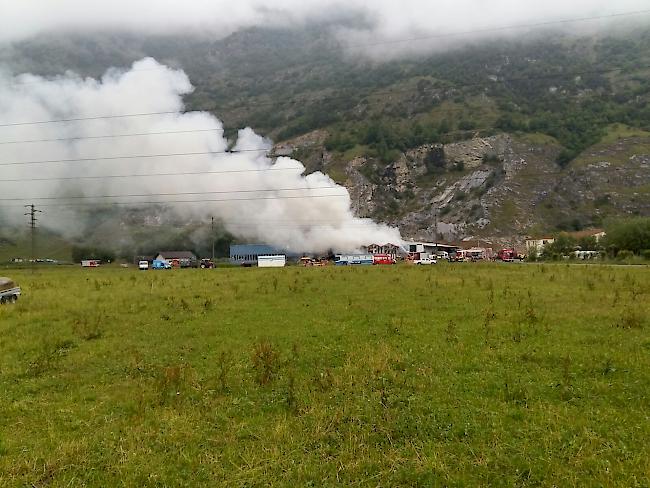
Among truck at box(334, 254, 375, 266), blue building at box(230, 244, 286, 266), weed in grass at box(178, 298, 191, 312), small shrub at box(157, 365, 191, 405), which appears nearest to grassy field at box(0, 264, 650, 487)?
small shrub at box(157, 365, 191, 405)

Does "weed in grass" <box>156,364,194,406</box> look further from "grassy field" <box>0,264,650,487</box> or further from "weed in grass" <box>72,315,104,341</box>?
"weed in grass" <box>72,315,104,341</box>

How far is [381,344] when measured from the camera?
15977mm

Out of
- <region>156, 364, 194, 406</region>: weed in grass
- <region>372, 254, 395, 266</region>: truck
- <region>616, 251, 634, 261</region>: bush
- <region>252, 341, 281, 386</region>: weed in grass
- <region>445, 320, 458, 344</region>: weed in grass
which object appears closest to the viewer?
<region>156, 364, 194, 406</region>: weed in grass

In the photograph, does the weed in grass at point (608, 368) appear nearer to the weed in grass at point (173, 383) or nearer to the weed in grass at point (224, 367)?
the weed in grass at point (224, 367)

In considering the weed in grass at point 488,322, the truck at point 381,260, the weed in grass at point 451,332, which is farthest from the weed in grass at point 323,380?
the truck at point 381,260

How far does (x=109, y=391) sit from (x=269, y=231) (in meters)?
104

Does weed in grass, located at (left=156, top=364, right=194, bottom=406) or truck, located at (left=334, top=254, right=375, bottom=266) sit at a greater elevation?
truck, located at (left=334, top=254, right=375, bottom=266)

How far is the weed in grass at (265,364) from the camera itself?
12.8 metres

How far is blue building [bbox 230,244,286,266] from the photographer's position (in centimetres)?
11894

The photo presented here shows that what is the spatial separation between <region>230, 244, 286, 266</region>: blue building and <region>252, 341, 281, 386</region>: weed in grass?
101077 mm

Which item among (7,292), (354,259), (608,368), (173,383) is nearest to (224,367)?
(173,383)

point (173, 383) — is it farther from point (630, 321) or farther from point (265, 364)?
point (630, 321)

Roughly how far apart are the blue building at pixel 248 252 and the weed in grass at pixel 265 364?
101m

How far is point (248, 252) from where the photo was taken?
405ft
